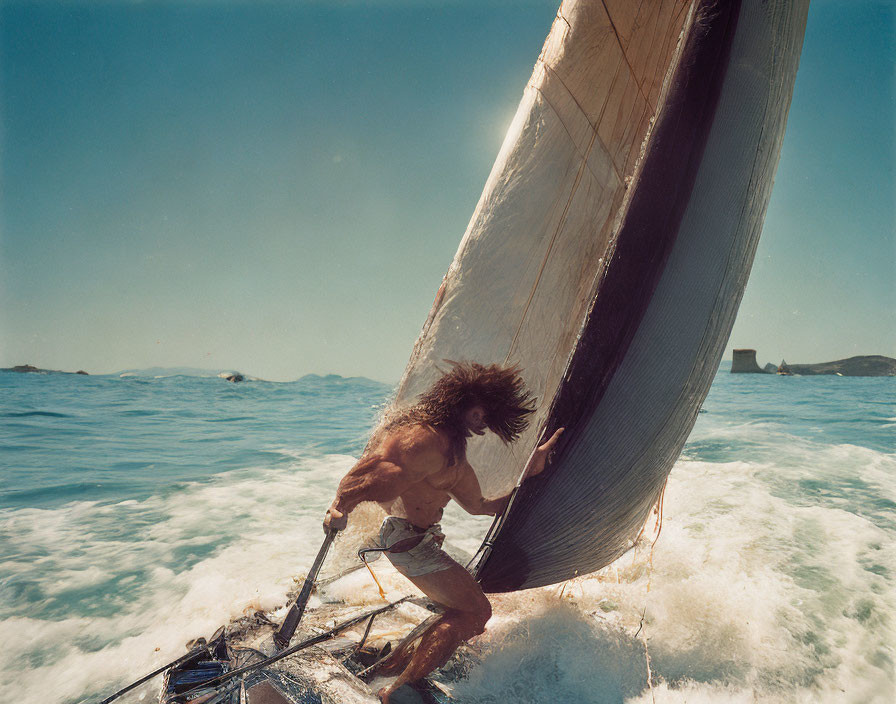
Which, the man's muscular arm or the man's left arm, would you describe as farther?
the man's left arm

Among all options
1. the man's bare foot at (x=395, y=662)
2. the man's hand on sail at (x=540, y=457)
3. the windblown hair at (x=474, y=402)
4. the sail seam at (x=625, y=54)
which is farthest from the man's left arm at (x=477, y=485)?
the sail seam at (x=625, y=54)

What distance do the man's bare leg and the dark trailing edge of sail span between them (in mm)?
154

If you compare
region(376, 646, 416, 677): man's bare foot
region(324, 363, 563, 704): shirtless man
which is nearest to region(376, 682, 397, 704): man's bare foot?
region(324, 363, 563, 704): shirtless man

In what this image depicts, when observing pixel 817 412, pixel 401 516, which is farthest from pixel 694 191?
pixel 817 412

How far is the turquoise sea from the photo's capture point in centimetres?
280

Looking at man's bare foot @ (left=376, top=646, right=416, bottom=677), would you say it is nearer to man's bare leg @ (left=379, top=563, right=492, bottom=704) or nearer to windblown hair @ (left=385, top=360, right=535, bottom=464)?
man's bare leg @ (left=379, top=563, right=492, bottom=704)

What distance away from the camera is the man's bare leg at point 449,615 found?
2246 mm

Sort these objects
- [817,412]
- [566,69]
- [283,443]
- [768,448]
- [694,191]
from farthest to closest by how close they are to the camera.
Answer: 1. [817,412]
2. [283,443]
3. [768,448]
4. [566,69]
5. [694,191]

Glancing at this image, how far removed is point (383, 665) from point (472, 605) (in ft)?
1.80

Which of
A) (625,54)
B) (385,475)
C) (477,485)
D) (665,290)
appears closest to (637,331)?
(665,290)

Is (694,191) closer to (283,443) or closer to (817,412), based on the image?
(283,443)

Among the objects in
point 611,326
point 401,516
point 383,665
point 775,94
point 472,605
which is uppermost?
point 775,94

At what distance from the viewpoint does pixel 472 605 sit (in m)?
2.32

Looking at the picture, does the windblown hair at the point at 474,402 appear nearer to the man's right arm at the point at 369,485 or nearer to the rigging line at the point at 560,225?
the man's right arm at the point at 369,485
